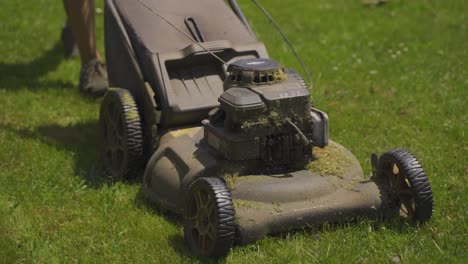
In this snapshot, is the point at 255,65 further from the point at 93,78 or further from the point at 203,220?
the point at 93,78

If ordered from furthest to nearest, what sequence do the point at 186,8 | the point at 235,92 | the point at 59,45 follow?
the point at 59,45
the point at 186,8
the point at 235,92

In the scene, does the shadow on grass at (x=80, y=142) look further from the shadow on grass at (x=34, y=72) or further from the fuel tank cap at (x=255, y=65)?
the fuel tank cap at (x=255, y=65)

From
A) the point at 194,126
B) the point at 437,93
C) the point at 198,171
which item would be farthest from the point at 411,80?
the point at 198,171

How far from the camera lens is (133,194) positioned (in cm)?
414

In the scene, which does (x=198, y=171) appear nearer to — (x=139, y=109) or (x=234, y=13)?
(x=139, y=109)

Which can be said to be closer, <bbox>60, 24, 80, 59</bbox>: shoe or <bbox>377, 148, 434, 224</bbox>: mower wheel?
<bbox>377, 148, 434, 224</bbox>: mower wheel

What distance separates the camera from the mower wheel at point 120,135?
4.12 m

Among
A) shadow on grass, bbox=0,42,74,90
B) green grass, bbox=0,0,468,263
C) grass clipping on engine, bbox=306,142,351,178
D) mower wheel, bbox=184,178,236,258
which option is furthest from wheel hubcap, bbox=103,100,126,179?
shadow on grass, bbox=0,42,74,90

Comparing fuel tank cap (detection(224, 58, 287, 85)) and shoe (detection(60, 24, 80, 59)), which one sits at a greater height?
fuel tank cap (detection(224, 58, 287, 85))

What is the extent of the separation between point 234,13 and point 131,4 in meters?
0.64

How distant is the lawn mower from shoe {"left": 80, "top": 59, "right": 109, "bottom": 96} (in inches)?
54.7

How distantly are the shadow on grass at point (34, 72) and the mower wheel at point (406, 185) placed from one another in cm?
324

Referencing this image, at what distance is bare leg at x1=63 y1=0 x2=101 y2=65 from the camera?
5.66m

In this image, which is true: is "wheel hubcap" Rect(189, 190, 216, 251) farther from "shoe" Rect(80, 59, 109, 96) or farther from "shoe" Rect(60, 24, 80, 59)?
"shoe" Rect(60, 24, 80, 59)
